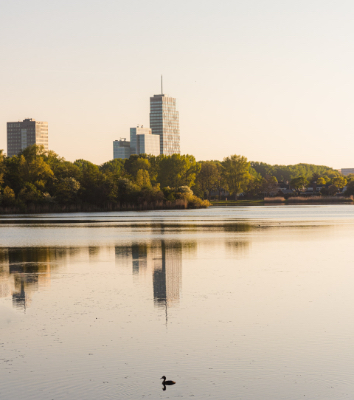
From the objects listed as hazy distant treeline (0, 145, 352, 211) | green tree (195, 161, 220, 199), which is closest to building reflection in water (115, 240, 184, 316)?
hazy distant treeline (0, 145, 352, 211)

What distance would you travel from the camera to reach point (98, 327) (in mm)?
A: 11773

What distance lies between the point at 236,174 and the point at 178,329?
7032 inches

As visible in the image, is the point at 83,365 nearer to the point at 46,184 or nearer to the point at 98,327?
the point at 98,327

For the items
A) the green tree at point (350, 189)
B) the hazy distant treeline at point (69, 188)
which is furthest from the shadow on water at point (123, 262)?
the green tree at point (350, 189)

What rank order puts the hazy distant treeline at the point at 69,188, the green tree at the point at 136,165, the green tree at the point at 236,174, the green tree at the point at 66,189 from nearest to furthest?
the hazy distant treeline at the point at 69,188 → the green tree at the point at 66,189 → the green tree at the point at 136,165 → the green tree at the point at 236,174

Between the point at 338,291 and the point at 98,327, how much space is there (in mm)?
7436

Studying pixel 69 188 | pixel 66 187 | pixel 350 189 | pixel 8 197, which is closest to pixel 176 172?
pixel 350 189

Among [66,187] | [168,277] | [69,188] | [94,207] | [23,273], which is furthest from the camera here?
[94,207]

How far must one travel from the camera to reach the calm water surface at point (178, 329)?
8331 mm

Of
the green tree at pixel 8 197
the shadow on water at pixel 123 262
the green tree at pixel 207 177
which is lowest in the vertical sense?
the shadow on water at pixel 123 262

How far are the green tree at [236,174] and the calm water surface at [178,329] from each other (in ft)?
544

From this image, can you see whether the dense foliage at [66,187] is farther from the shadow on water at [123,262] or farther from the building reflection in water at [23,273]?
the building reflection in water at [23,273]

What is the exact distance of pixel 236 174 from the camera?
188625 mm

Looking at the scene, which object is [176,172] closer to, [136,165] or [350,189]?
Result: [136,165]
